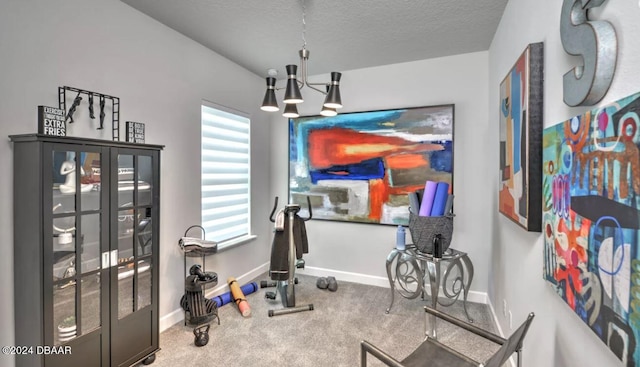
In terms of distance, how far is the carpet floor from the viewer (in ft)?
7.31

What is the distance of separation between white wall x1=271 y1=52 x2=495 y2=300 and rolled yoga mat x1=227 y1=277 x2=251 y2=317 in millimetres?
1129

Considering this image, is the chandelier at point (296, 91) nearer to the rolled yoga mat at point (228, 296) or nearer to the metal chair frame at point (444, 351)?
the metal chair frame at point (444, 351)

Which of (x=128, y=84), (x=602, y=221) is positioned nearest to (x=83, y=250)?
(x=128, y=84)

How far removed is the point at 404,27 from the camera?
2.65m

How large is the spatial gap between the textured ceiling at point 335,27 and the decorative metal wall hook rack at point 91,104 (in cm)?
80

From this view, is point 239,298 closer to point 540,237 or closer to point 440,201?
point 440,201

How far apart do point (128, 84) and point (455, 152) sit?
10.5 feet

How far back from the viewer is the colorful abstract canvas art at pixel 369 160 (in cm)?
334

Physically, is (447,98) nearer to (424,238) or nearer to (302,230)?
(424,238)

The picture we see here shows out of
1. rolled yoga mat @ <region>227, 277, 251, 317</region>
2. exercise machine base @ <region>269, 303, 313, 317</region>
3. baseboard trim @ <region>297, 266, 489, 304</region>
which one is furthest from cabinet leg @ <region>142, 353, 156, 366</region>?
baseboard trim @ <region>297, 266, 489, 304</region>

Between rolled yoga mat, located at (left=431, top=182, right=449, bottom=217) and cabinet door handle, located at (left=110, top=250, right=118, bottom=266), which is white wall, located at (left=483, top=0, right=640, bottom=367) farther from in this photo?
cabinet door handle, located at (left=110, top=250, right=118, bottom=266)

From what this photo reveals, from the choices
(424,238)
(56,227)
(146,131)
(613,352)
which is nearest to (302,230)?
(424,238)

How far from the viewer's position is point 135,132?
7.55ft

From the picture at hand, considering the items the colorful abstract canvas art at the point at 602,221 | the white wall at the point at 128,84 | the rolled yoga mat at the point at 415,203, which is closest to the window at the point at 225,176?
the white wall at the point at 128,84
